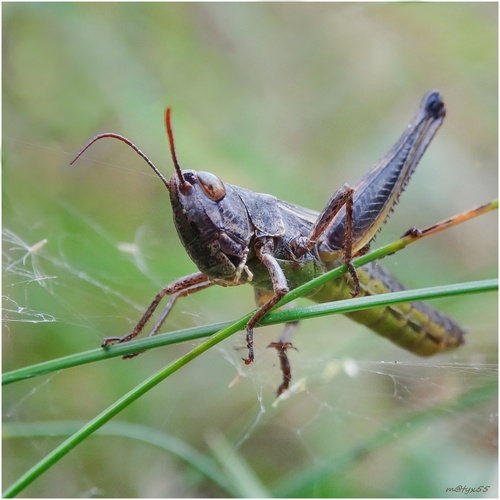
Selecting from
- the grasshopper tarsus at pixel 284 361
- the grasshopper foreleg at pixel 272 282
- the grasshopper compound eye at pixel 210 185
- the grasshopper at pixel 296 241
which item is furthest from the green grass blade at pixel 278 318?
the grasshopper tarsus at pixel 284 361

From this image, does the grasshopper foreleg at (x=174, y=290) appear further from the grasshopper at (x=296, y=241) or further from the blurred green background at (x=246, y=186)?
the blurred green background at (x=246, y=186)

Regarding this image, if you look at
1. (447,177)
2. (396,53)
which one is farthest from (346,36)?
(447,177)

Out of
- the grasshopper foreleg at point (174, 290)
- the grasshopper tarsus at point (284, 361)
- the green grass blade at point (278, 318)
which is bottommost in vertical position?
the green grass blade at point (278, 318)

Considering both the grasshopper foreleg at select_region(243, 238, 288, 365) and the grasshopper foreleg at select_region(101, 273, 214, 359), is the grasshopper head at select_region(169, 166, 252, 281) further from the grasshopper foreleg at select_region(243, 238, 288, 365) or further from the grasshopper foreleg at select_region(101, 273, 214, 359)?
the grasshopper foreleg at select_region(101, 273, 214, 359)

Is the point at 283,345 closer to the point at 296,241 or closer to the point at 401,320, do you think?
the point at 296,241

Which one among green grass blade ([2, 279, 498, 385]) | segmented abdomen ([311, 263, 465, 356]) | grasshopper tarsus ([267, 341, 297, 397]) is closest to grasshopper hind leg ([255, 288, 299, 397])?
grasshopper tarsus ([267, 341, 297, 397])

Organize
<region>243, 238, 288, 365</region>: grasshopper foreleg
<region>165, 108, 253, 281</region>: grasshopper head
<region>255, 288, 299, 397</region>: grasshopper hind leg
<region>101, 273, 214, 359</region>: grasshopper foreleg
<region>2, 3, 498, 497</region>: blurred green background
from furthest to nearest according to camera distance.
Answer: <region>2, 3, 498, 497</region>: blurred green background, <region>255, 288, 299, 397</region>: grasshopper hind leg, <region>101, 273, 214, 359</region>: grasshopper foreleg, <region>165, 108, 253, 281</region>: grasshopper head, <region>243, 238, 288, 365</region>: grasshopper foreleg
